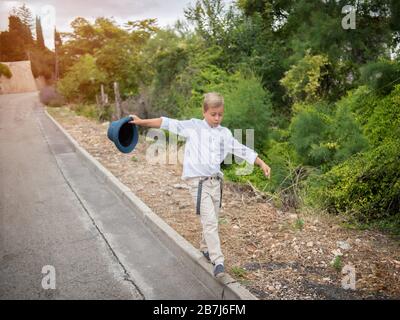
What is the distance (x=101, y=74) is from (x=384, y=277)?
21.2 metres

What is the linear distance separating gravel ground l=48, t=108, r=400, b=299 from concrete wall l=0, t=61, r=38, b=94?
143 ft

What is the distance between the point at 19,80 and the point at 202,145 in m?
50.3

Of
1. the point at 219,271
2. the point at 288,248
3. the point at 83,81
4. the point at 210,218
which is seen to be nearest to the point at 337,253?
the point at 288,248

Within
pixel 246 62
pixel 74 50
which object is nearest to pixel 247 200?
pixel 246 62

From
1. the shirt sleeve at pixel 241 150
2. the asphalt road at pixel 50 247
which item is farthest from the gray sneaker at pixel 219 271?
the shirt sleeve at pixel 241 150

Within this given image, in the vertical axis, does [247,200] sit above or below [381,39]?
below

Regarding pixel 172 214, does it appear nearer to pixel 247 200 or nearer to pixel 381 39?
pixel 247 200

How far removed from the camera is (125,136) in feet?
12.3

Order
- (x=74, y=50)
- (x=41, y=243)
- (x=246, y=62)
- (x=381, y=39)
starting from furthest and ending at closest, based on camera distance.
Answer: (x=74, y=50) → (x=246, y=62) → (x=381, y=39) → (x=41, y=243)

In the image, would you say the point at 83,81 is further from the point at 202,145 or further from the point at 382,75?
the point at 202,145

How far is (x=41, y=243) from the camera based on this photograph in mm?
4766

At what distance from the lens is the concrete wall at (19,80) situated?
43.6 meters

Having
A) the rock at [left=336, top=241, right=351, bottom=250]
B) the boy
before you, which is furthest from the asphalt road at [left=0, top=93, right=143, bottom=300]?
the rock at [left=336, top=241, right=351, bottom=250]
